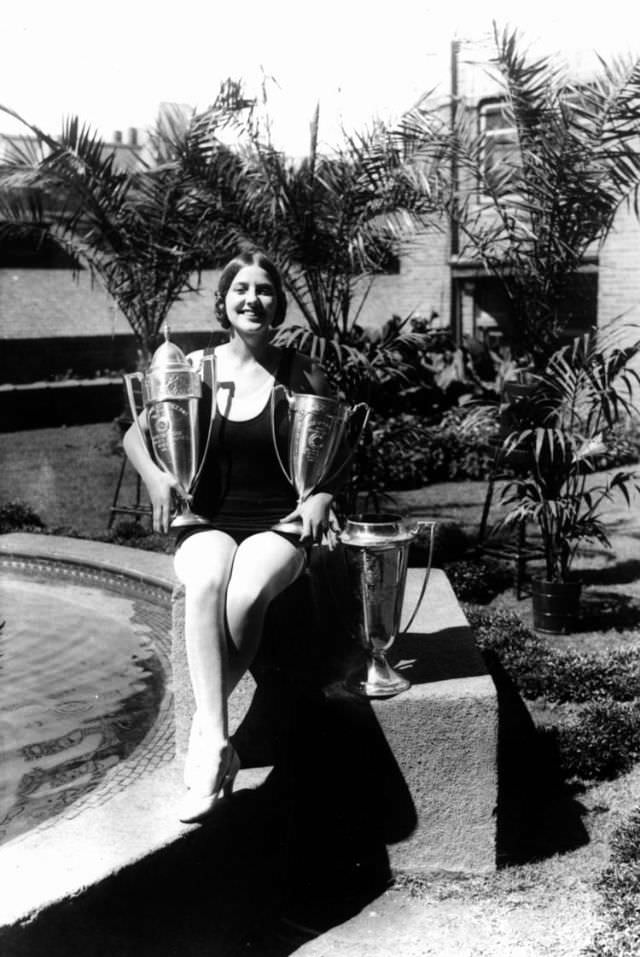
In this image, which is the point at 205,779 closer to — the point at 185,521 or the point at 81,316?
the point at 185,521

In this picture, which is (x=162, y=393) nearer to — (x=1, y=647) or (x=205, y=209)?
(x=1, y=647)

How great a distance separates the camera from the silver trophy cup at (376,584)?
3.15 metres

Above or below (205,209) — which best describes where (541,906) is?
below

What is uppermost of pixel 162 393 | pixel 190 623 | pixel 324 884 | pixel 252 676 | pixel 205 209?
pixel 205 209

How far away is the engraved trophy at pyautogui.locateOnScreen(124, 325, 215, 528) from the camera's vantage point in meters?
3.06

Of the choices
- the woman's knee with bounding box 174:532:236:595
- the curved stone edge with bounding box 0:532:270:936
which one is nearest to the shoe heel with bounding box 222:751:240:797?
the curved stone edge with bounding box 0:532:270:936

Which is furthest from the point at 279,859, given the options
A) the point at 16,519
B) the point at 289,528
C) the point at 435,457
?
the point at 435,457

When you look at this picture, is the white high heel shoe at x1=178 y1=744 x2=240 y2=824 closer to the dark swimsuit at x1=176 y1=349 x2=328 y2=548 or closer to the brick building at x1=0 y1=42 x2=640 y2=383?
the dark swimsuit at x1=176 y1=349 x2=328 y2=548

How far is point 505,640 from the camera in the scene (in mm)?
5207

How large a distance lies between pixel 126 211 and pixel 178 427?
529 centimetres

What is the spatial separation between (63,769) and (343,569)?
1.23 m

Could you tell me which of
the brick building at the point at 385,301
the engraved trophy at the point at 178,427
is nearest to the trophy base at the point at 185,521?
the engraved trophy at the point at 178,427

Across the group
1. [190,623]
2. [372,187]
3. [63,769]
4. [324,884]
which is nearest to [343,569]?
[190,623]

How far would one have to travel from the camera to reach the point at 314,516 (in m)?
3.03
